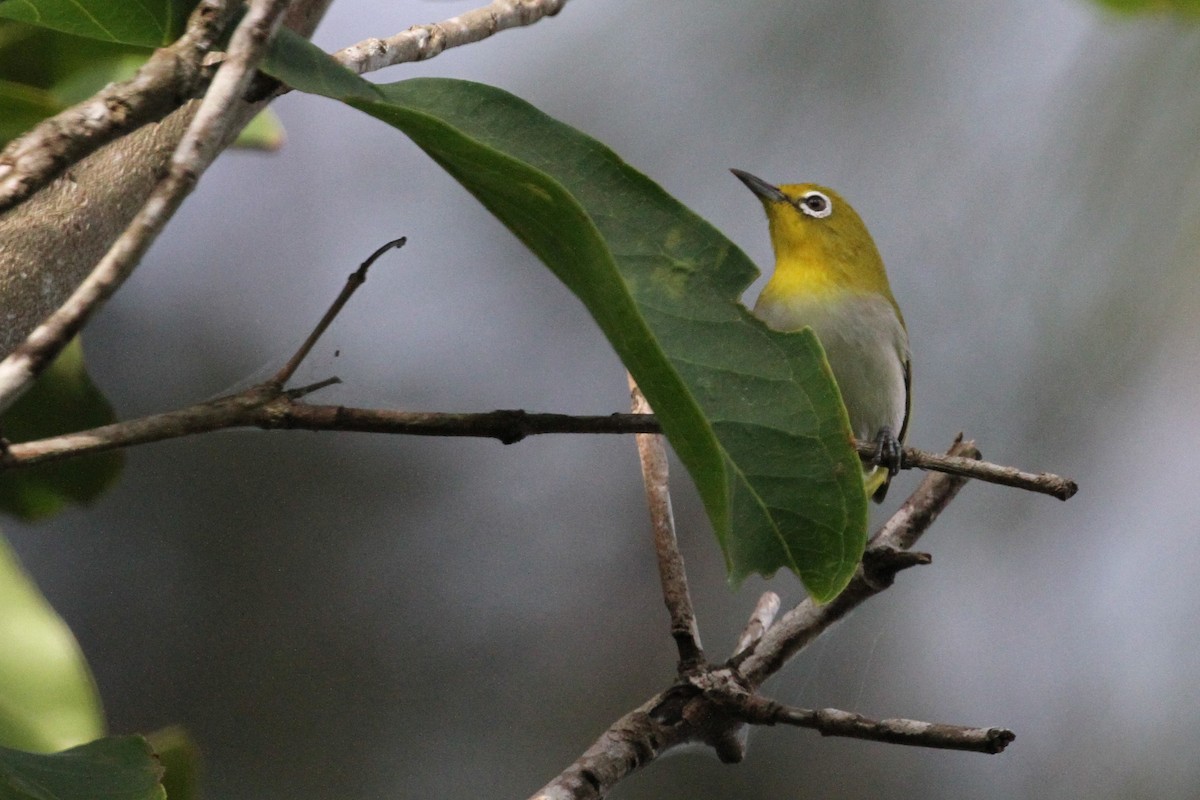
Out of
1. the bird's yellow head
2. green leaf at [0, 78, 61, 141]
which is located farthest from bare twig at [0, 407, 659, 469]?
the bird's yellow head

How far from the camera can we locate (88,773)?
0.39 m

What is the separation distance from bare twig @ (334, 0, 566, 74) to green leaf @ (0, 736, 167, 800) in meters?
0.29

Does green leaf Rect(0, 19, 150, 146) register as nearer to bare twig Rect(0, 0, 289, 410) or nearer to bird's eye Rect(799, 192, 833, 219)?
bare twig Rect(0, 0, 289, 410)

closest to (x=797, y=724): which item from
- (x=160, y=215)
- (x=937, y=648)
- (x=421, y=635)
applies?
(x=160, y=215)

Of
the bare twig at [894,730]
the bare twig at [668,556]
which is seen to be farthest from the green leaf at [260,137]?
the bare twig at [894,730]

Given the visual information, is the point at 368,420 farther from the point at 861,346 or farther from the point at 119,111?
the point at 861,346

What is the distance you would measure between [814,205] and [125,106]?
0.90 metres

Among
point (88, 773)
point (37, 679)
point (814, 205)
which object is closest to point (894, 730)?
point (88, 773)

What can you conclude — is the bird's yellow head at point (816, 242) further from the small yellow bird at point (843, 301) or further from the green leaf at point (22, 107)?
the green leaf at point (22, 107)

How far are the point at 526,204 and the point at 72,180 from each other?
11.0 inches

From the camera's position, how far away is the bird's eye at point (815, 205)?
3.68ft

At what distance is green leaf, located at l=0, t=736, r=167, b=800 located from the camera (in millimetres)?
365

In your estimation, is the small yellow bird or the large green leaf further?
the small yellow bird

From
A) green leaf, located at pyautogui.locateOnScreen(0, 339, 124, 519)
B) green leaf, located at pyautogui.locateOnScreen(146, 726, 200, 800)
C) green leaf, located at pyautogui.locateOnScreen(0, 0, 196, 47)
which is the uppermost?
green leaf, located at pyautogui.locateOnScreen(0, 0, 196, 47)
